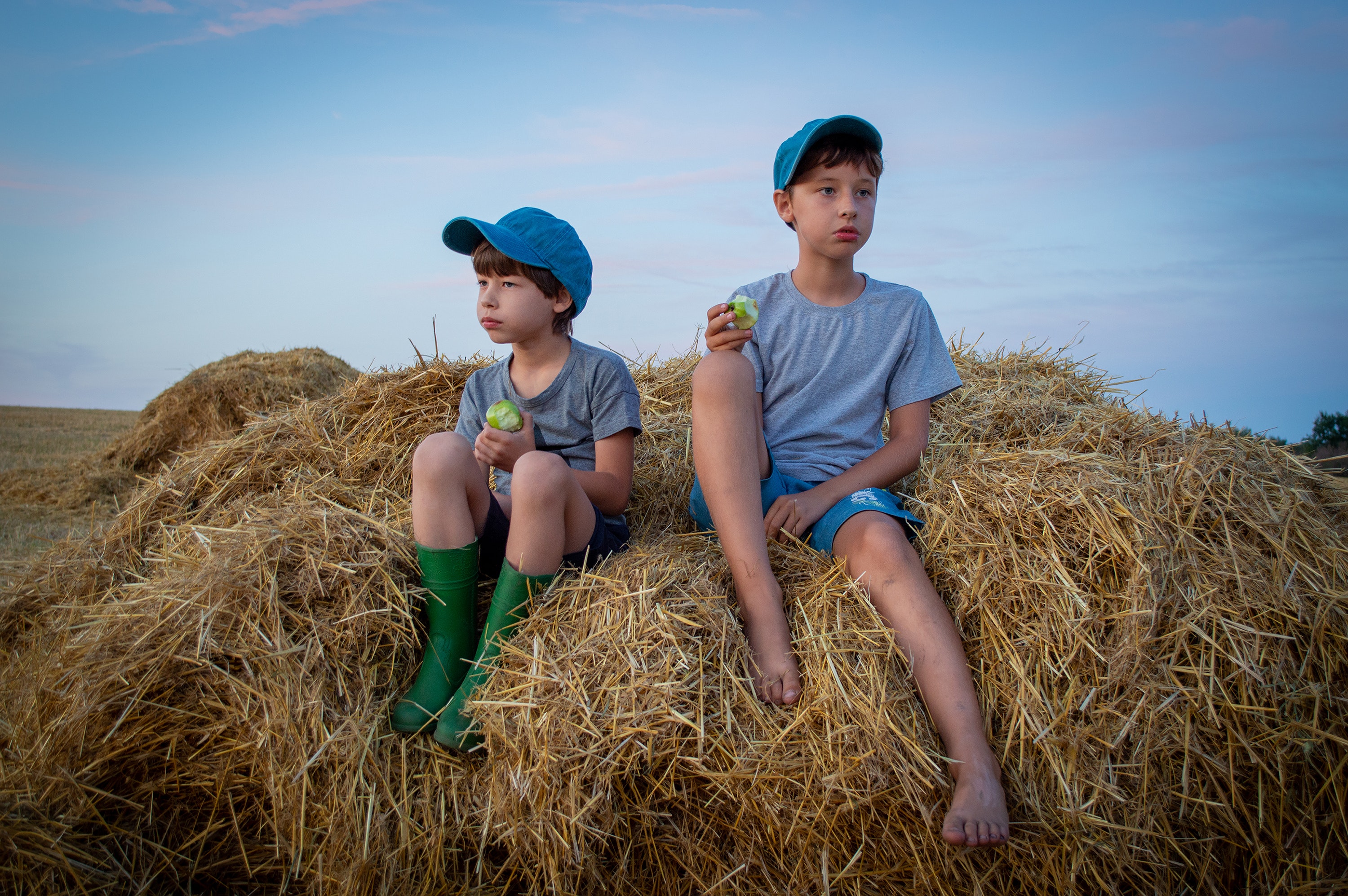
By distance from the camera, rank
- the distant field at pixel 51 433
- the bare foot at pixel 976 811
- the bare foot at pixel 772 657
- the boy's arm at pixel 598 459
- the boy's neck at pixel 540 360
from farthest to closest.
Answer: the distant field at pixel 51 433 → the boy's neck at pixel 540 360 → the boy's arm at pixel 598 459 → the bare foot at pixel 772 657 → the bare foot at pixel 976 811

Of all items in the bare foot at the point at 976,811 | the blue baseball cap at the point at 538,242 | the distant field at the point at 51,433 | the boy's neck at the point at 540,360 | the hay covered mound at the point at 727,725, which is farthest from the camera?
the distant field at the point at 51,433

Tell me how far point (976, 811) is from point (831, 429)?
133 centimetres

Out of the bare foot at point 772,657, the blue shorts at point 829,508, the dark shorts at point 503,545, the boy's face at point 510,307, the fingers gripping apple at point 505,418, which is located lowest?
the bare foot at point 772,657

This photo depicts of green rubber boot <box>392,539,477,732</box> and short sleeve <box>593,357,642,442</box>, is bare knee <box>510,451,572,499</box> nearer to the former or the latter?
green rubber boot <box>392,539,477,732</box>

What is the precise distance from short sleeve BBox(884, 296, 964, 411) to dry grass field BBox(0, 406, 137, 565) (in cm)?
348

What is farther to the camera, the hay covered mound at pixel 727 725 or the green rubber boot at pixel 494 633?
the green rubber boot at pixel 494 633

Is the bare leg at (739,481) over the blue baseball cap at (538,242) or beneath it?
beneath

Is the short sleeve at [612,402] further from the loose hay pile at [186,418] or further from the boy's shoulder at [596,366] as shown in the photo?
the loose hay pile at [186,418]

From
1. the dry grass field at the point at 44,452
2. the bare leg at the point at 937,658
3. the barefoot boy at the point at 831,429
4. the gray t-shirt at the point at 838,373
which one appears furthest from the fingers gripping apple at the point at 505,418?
the dry grass field at the point at 44,452

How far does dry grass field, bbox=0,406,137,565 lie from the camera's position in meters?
4.89

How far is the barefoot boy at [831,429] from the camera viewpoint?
7.37ft

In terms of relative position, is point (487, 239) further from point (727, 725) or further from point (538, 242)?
point (727, 725)

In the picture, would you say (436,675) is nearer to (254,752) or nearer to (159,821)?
(254,752)

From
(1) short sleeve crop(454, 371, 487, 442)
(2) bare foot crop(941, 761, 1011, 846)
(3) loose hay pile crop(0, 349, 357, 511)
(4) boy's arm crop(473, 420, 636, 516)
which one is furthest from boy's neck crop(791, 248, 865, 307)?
(3) loose hay pile crop(0, 349, 357, 511)
